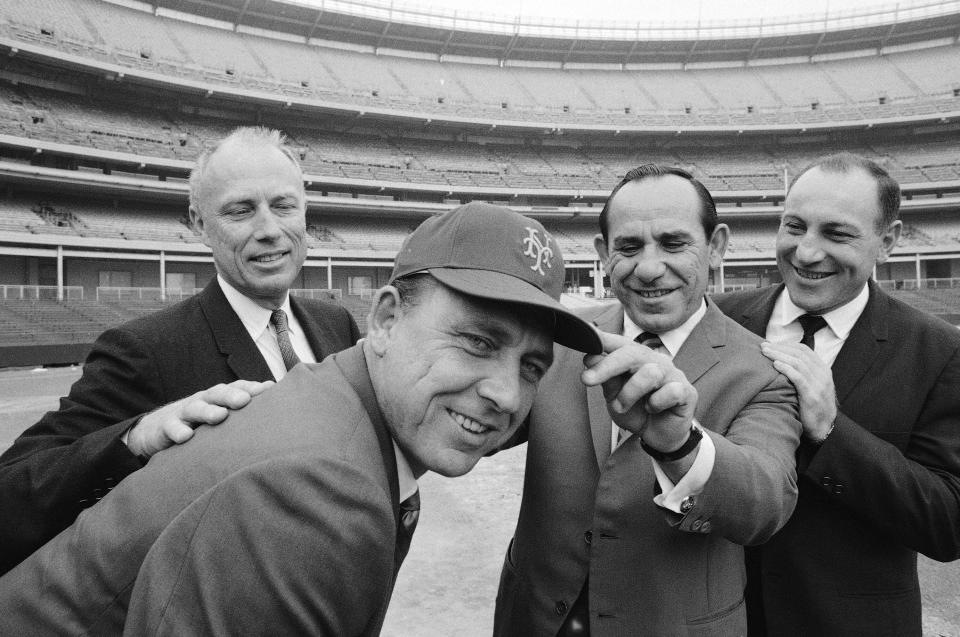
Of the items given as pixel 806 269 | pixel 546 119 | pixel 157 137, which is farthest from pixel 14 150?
pixel 806 269

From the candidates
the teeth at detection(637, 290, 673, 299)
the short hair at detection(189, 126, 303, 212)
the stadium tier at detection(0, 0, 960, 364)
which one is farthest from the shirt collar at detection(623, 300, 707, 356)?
the stadium tier at detection(0, 0, 960, 364)

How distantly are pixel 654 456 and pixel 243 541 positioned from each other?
3.72ft

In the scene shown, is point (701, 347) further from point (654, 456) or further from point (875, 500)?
point (875, 500)

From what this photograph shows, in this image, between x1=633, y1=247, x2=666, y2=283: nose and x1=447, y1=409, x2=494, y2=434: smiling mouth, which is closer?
x1=447, y1=409, x2=494, y2=434: smiling mouth

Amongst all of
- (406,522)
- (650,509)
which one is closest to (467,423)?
(406,522)

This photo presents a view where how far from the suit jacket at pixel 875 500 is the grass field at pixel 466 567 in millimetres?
1945

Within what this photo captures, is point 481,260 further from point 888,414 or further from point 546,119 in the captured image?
point 546,119

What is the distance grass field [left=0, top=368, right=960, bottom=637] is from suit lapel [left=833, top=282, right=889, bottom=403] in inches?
91.9

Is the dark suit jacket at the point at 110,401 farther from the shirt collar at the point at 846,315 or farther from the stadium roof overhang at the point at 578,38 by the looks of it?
the stadium roof overhang at the point at 578,38

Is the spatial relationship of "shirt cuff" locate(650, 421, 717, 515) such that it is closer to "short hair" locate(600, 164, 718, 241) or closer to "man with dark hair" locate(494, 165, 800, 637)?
"man with dark hair" locate(494, 165, 800, 637)

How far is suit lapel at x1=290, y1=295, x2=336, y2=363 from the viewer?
3.08m

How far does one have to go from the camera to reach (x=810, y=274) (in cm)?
249

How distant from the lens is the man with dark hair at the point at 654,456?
1.62 m

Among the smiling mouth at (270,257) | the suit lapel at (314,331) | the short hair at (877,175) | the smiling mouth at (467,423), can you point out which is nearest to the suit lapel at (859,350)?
the short hair at (877,175)
